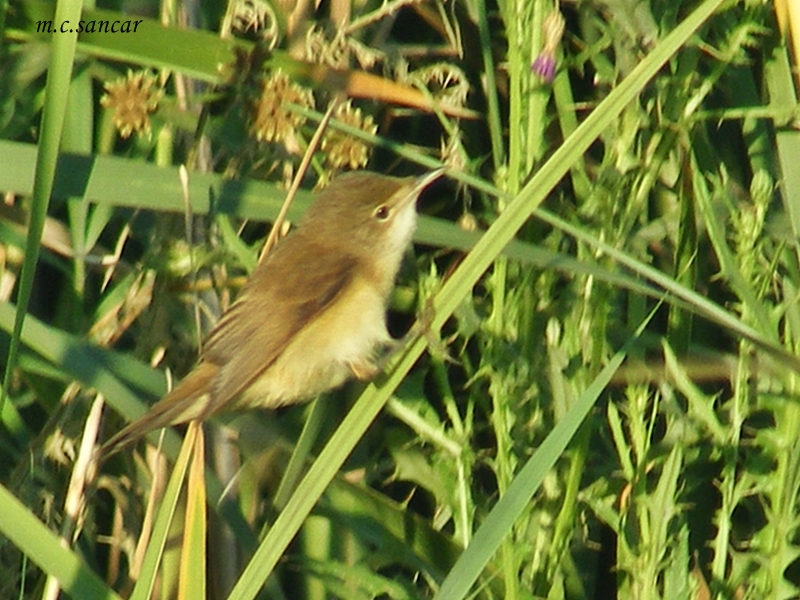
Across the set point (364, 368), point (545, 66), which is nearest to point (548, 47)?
point (545, 66)

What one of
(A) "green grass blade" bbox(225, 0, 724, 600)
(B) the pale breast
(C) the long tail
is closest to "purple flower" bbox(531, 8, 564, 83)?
(A) "green grass blade" bbox(225, 0, 724, 600)

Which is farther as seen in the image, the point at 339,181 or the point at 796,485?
the point at 339,181

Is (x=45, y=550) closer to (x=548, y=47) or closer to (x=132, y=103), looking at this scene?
(x=132, y=103)

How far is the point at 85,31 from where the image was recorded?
228 cm

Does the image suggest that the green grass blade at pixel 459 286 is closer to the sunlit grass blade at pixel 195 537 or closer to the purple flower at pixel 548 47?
the sunlit grass blade at pixel 195 537

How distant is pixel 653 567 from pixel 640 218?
0.81 metres

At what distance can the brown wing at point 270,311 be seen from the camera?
2.34 m

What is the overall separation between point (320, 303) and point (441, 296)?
0.69 m

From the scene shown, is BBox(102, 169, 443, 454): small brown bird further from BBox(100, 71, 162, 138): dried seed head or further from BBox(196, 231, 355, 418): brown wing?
BBox(100, 71, 162, 138): dried seed head

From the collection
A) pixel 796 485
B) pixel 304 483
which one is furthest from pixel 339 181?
pixel 796 485

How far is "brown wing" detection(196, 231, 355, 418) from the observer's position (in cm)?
234

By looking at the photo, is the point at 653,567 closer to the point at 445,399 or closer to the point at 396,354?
the point at 445,399

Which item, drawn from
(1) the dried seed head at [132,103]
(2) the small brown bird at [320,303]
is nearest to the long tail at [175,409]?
(2) the small brown bird at [320,303]

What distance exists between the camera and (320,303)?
2.61 m
